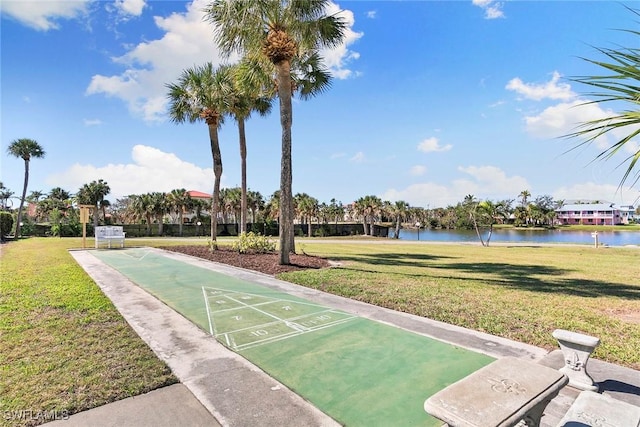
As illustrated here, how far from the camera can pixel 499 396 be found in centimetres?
205

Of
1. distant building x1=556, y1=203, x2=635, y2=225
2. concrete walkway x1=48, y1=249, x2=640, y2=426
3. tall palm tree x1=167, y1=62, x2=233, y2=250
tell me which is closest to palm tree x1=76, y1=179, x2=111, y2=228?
tall palm tree x1=167, y1=62, x2=233, y2=250

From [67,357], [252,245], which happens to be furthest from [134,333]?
[252,245]

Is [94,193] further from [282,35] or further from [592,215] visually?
[592,215]

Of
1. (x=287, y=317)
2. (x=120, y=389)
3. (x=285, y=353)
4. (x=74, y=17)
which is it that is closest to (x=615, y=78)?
(x=285, y=353)

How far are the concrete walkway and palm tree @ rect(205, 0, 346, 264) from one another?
6.75 meters

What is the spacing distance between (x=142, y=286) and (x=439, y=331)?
7064 mm

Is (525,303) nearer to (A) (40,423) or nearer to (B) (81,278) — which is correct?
(A) (40,423)

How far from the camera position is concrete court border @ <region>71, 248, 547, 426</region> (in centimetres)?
298

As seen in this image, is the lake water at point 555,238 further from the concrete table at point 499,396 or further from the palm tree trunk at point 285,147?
the concrete table at point 499,396

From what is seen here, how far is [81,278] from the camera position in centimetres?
930

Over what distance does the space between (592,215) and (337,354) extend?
122 metres

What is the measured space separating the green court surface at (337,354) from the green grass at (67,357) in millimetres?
1132
